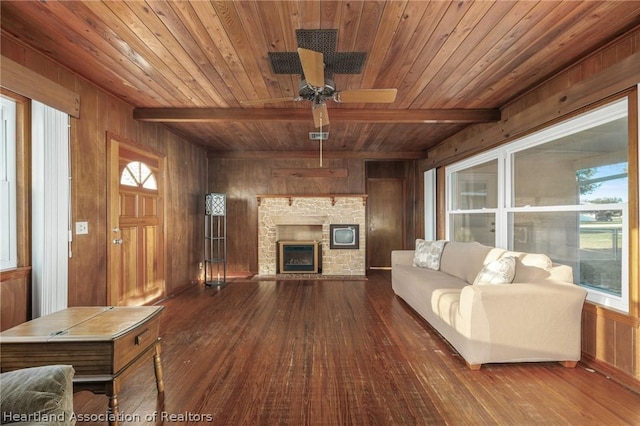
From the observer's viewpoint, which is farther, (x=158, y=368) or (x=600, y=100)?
(x=600, y=100)

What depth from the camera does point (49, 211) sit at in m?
2.36

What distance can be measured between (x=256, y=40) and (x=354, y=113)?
1623 mm

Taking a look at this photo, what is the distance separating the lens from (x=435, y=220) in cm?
561

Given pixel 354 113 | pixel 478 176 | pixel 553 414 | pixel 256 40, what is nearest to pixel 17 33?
pixel 256 40

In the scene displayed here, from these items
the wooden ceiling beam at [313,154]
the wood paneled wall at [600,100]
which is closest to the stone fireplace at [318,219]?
the wooden ceiling beam at [313,154]

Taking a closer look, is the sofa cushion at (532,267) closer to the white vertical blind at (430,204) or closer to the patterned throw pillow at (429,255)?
the patterned throw pillow at (429,255)

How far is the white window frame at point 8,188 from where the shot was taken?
218cm

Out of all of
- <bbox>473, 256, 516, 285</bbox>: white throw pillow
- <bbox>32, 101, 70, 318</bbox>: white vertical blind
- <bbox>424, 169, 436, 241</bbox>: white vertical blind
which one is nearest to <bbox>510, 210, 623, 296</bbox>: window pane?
<bbox>473, 256, 516, 285</bbox>: white throw pillow

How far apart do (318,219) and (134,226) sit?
3.30m

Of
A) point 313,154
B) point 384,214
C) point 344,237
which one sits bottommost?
point 344,237

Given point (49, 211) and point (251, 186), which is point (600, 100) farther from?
point (251, 186)

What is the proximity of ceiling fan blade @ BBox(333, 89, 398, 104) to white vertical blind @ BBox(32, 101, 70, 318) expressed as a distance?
2.37 meters

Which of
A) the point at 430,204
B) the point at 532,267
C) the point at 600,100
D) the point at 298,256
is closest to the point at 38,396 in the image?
the point at 532,267

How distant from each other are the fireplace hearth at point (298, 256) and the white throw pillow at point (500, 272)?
3651 millimetres
